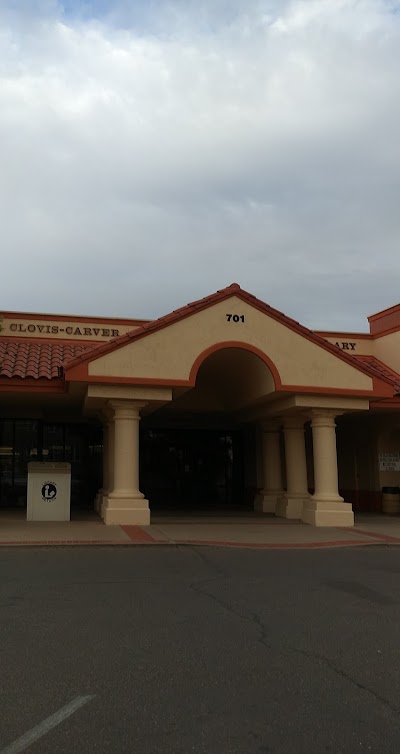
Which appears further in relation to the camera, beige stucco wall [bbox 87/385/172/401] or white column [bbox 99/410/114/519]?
white column [bbox 99/410/114/519]

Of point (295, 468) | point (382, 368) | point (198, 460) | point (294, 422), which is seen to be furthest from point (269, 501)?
point (382, 368)

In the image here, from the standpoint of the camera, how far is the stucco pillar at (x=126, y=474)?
15359 millimetres

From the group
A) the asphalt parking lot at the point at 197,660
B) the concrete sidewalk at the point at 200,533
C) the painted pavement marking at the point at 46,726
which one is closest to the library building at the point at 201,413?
the concrete sidewalk at the point at 200,533

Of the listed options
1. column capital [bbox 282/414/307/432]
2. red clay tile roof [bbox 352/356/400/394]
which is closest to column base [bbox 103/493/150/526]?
column capital [bbox 282/414/307/432]

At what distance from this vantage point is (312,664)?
210 inches

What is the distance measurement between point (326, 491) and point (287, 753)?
43.9 feet

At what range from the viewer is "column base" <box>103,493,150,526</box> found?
50.2 feet

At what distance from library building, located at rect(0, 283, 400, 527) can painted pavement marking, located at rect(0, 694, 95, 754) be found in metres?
10.9

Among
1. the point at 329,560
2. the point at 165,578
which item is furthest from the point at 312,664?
the point at 329,560

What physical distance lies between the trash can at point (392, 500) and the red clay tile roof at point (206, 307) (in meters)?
5.39

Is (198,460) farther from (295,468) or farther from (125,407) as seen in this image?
(125,407)

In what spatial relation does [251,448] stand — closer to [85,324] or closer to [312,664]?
[85,324]

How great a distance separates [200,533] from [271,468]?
6.44 m

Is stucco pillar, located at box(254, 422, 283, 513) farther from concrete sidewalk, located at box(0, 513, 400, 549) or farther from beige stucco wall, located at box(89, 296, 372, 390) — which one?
beige stucco wall, located at box(89, 296, 372, 390)
